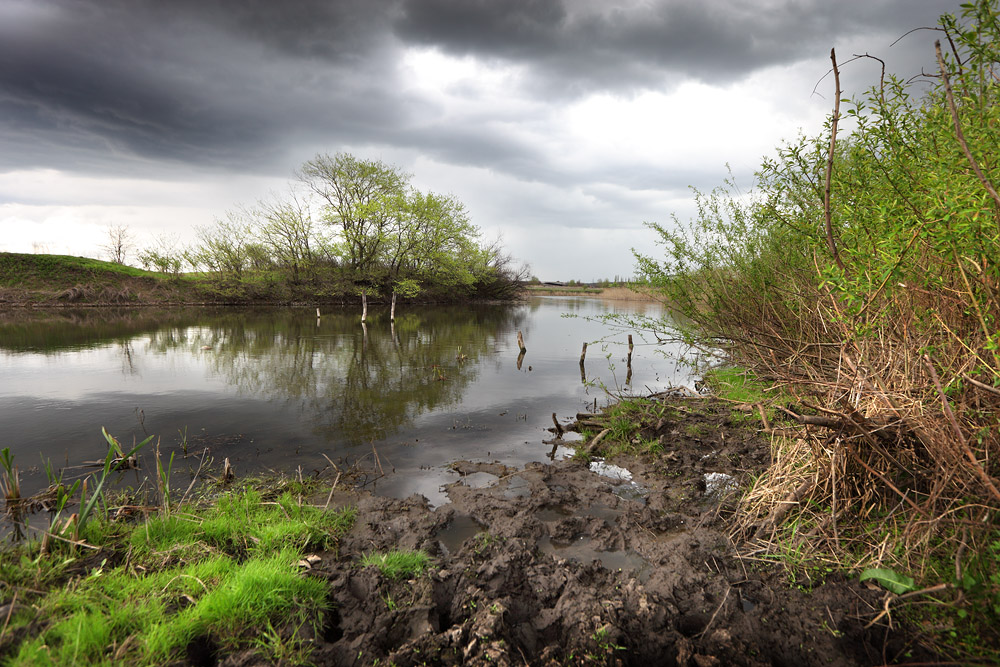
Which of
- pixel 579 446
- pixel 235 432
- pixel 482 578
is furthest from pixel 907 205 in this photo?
pixel 235 432

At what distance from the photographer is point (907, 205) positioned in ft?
11.1

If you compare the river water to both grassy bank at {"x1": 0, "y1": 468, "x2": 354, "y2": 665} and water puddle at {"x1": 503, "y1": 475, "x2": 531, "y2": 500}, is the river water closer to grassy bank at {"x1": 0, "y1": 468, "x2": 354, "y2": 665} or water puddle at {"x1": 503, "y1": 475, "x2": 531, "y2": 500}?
water puddle at {"x1": 503, "y1": 475, "x2": 531, "y2": 500}

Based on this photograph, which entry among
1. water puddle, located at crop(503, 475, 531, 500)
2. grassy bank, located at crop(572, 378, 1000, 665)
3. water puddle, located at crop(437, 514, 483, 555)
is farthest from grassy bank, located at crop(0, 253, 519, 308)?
grassy bank, located at crop(572, 378, 1000, 665)

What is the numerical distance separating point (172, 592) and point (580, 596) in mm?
3283

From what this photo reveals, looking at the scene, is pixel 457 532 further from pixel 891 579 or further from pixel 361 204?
pixel 361 204

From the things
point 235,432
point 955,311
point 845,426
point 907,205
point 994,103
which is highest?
point 994,103

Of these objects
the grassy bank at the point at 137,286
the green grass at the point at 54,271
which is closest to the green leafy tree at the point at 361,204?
the grassy bank at the point at 137,286

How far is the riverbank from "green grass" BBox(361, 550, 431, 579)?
2cm

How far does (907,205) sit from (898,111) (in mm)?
779

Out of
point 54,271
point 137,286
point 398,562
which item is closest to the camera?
point 398,562

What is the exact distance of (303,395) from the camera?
40.5ft

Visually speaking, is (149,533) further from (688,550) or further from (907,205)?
(907,205)

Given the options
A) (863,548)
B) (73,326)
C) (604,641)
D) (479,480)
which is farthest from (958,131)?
(73,326)

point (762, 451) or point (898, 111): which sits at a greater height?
point (898, 111)
